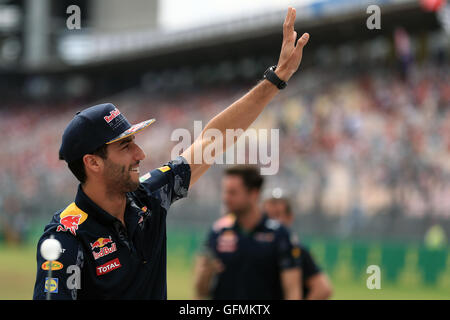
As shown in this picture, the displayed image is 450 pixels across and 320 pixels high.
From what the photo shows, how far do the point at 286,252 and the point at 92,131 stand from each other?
309cm

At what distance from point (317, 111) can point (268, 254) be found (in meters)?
18.8

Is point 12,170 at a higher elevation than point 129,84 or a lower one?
lower

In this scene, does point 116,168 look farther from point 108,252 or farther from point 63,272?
point 63,272

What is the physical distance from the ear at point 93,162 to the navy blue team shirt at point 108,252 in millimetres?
136

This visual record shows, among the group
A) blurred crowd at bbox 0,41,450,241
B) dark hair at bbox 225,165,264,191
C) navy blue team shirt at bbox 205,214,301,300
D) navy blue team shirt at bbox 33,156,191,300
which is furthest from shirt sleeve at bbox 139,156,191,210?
blurred crowd at bbox 0,41,450,241

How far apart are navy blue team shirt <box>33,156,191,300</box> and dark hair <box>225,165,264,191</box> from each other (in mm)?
2514

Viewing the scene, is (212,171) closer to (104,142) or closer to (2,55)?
(104,142)

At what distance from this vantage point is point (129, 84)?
45.3 m

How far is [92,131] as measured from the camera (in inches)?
138

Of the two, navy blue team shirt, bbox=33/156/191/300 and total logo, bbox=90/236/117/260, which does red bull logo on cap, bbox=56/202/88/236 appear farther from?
total logo, bbox=90/236/117/260

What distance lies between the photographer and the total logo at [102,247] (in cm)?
338

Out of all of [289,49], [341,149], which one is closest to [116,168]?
[289,49]

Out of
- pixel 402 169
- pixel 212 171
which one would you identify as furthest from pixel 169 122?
pixel 402 169

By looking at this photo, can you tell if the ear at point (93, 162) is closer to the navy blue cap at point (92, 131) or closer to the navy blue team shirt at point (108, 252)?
the navy blue cap at point (92, 131)
